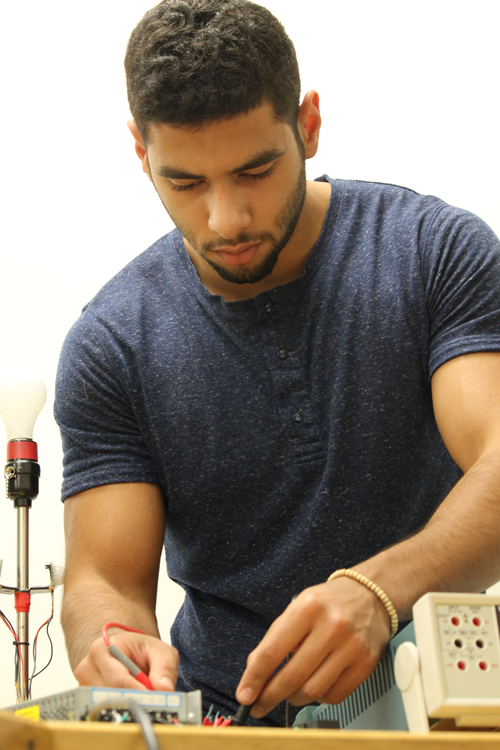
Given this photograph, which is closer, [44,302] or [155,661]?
[155,661]

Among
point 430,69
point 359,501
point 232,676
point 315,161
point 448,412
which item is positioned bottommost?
point 232,676

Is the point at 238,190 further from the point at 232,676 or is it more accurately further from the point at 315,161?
the point at 315,161

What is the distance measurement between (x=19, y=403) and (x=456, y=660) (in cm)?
149

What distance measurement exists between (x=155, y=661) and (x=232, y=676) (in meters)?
0.38

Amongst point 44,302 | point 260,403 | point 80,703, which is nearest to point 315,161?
point 44,302

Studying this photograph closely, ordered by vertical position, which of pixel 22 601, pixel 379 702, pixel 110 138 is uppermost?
pixel 110 138

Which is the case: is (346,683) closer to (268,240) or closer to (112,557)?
(112,557)

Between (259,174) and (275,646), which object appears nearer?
(275,646)

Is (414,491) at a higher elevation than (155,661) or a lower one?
higher

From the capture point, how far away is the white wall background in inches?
89.4

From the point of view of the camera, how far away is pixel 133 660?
0.89 metres

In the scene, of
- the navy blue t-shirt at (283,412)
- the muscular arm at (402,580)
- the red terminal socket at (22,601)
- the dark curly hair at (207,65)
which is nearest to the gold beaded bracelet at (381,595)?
the muscular arm at (402,580)

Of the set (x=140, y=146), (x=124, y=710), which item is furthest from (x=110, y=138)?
(x=124, y=710)

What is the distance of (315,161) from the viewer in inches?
94.4
